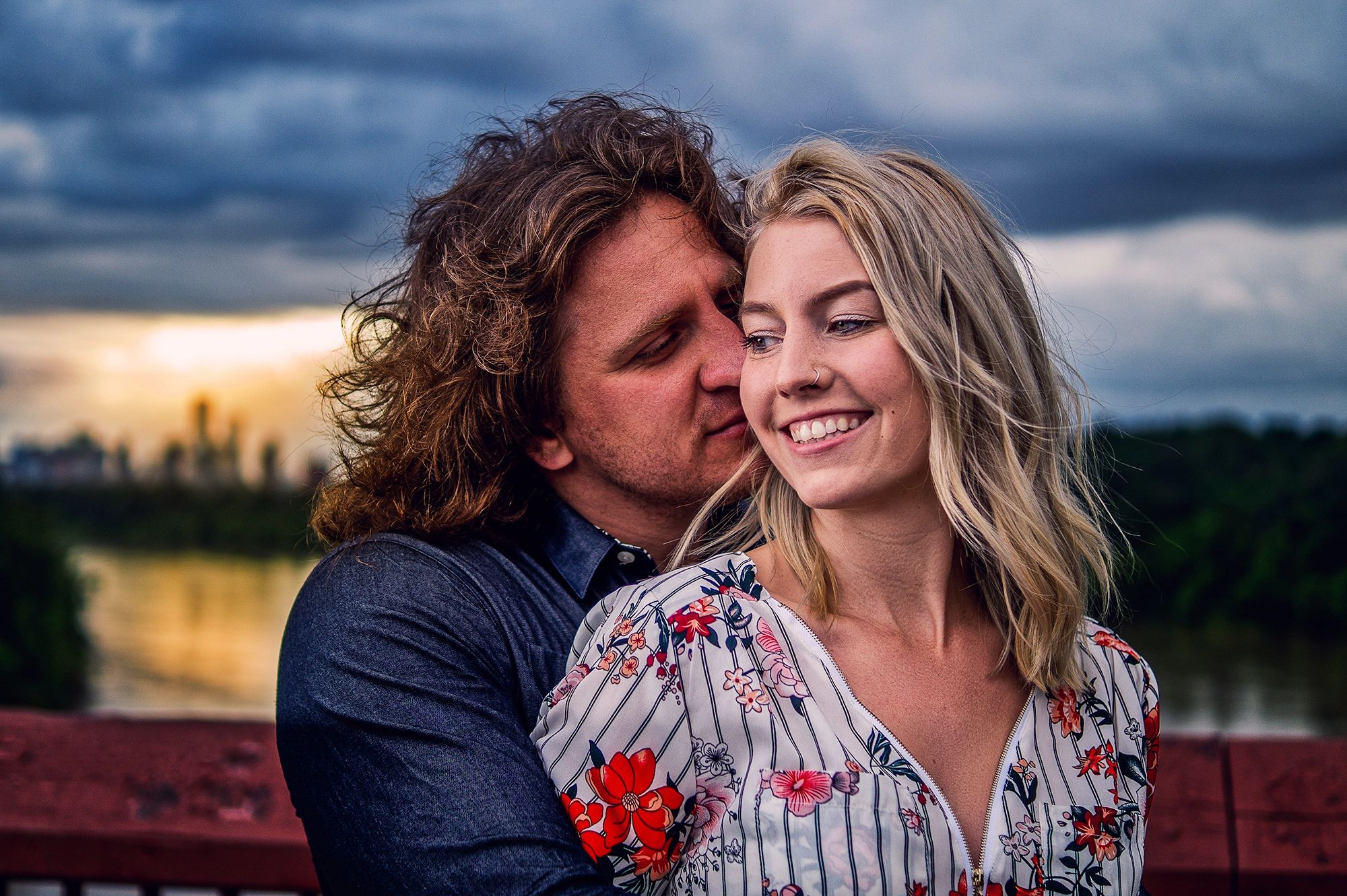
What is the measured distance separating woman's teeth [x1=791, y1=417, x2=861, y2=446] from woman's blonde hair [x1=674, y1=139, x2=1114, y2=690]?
0.11 m

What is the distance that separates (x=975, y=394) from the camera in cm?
149

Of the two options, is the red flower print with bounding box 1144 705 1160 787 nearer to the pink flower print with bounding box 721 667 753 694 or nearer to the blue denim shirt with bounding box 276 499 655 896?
the pink flower print with bounding box 721 667 753 694

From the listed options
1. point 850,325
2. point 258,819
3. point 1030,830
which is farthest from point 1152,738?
point 258,819

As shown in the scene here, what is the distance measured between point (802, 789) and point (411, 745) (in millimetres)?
591

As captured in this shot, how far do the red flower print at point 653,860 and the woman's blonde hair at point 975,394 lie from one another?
0.41 meters

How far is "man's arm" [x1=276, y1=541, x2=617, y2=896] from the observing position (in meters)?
1.46

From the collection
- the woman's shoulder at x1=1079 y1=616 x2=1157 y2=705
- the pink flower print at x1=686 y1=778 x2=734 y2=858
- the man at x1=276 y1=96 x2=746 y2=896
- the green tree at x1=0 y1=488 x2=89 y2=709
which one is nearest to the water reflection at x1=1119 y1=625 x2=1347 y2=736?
the woman's shoulder at x1=1079 y1=616 x2=1157 y2=705

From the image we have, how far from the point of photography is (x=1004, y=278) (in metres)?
1.59

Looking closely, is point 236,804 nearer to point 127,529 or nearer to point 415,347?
point 415,347

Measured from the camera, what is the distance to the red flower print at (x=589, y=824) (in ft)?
4.62

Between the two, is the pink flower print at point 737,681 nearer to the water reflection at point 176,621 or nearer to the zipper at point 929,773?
the zipper at point 929,773

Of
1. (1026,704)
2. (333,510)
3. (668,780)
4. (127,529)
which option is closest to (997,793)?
(1026,704)

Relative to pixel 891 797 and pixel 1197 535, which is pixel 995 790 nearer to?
pixel 891 797

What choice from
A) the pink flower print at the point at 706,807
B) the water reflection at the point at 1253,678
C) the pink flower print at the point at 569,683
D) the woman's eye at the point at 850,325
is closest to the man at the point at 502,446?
the pink flower print at the point at 569,683
